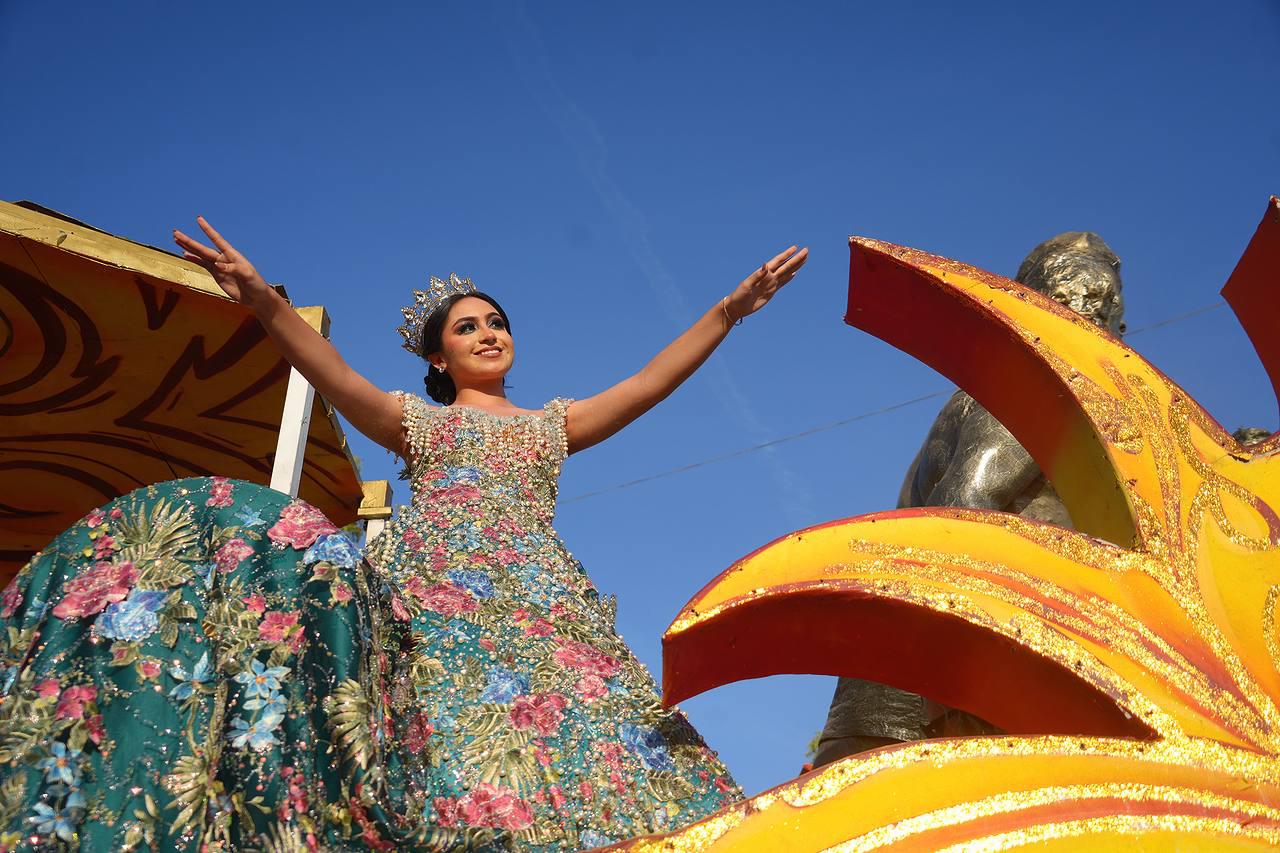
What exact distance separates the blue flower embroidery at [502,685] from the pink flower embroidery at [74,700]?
768 millimetres

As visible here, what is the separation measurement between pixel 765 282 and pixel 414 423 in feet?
3.49

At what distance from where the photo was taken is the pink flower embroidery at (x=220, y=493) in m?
2.11

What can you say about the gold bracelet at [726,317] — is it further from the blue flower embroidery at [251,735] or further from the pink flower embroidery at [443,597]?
the blue flower embroidery at [251,735]

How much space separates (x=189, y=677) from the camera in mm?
1887

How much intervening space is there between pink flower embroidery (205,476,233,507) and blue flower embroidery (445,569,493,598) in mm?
721

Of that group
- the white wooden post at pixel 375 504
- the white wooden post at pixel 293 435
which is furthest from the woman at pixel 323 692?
the white wooden post at pixel 375 504

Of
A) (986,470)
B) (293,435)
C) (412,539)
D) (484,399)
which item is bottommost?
(412,539)

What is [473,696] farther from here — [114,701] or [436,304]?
[436,304]

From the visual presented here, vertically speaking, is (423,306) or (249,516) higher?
(423,306)

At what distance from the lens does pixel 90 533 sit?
6.72ft

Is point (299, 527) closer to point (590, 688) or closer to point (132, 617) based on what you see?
point (132, 617)

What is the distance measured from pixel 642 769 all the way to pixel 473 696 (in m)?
0.35

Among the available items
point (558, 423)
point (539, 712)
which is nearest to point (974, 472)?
point (558, 423)

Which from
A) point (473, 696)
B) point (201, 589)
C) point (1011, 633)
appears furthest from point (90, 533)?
point (1011, 633)
